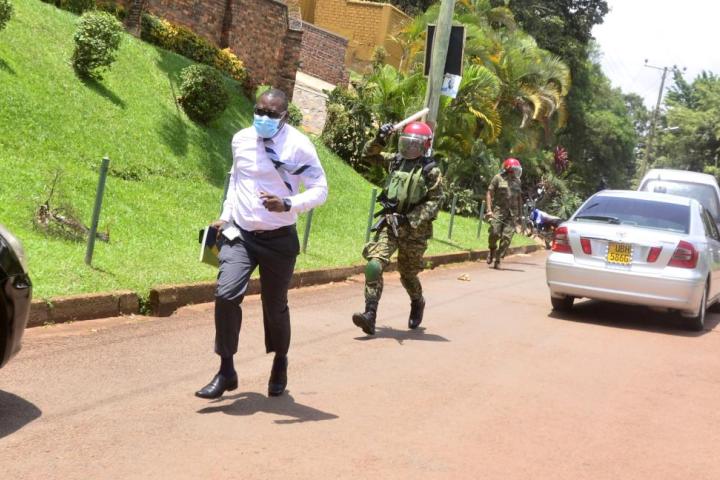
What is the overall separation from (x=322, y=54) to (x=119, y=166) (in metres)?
21.3

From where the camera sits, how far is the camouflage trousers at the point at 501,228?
1816 centimetres

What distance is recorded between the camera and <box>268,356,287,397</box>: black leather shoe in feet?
21.8

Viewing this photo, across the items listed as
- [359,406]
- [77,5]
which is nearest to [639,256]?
[359,406]

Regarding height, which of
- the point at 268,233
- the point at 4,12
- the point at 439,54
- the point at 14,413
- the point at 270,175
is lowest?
the point at 14,413

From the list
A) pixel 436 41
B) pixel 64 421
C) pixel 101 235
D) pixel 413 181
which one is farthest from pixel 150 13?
pixel 64 421

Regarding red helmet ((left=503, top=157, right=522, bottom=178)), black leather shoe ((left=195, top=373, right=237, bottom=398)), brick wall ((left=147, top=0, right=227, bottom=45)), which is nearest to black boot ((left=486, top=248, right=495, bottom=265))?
red helmet ((left=503, top=157, right=522, bottom=178))

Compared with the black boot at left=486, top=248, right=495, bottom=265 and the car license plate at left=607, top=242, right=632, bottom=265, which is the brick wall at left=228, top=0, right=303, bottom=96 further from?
the car license plate at left=607, top=242, right=632, bottom=265

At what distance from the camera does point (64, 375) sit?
21.8ft

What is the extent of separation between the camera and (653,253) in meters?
11.4

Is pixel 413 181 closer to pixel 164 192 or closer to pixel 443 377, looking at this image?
pixel 443 377

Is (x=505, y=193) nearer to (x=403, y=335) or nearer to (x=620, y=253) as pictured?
(x=620, y=253)

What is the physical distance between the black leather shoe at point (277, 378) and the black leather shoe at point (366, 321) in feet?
8.35

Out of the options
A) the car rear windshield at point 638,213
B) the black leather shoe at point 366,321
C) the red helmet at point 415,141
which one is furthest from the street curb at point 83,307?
the car rear windshield at point 638,213

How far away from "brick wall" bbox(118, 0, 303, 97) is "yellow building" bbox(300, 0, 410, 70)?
14.0 metres
